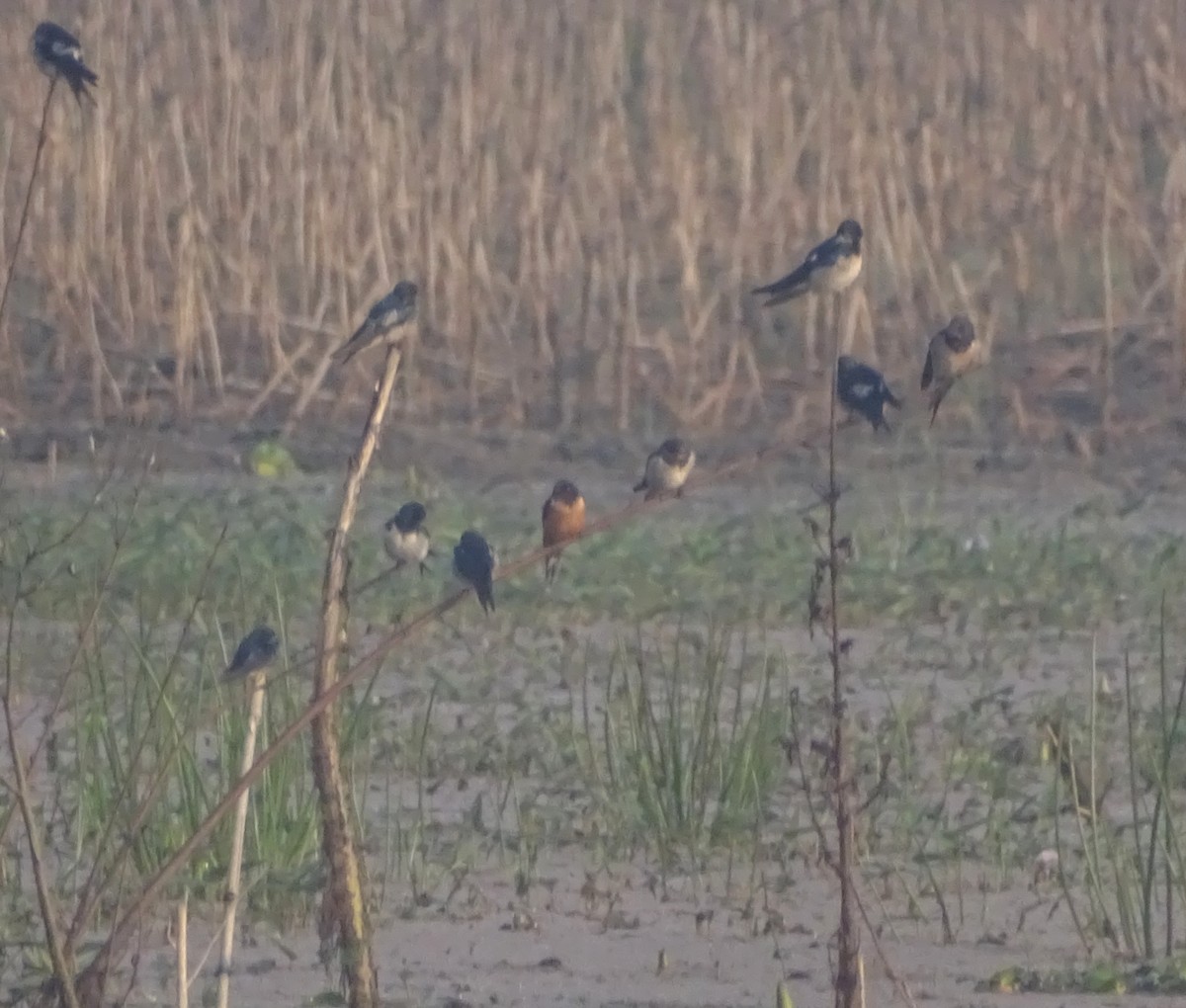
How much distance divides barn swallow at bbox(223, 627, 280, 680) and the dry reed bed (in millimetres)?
7408

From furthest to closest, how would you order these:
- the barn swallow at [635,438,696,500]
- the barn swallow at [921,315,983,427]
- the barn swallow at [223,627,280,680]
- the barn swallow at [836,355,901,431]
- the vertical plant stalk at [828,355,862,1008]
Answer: the barn swallow at [635,438,696,500]
the barn swallow at [836,355,901,431]
the barn swallow at [921,315,983,427]
the barn swallow at [223,627,280,680]
the vertical plant stalk at [828,355,862,1008]

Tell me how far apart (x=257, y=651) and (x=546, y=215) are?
8.86 m

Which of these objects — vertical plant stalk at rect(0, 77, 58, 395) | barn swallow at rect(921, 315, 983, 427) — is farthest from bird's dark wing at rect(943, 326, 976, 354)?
vertical plant stalk at rect(0, 77, 58, 395)

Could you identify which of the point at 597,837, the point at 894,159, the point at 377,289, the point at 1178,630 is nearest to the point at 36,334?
the point at 377,289

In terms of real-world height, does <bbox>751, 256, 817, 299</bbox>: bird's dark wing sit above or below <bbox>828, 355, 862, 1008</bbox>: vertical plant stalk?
above

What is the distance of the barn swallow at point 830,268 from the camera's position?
5.33 meters

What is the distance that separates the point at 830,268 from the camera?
17.9 feet

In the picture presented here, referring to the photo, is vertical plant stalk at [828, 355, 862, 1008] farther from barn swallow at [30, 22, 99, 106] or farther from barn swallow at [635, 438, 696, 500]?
barn swallow at [635, 438, 696, 500]

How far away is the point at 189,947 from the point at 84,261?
7.47 m

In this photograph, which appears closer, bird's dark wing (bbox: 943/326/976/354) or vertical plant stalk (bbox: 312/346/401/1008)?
vertical plant stalk (bbox: 312/346/401/1008)

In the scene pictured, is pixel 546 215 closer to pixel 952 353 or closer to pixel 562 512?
pixel 562 512

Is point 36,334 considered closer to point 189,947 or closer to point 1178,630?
point 1178,630

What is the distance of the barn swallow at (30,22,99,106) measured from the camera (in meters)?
4.54

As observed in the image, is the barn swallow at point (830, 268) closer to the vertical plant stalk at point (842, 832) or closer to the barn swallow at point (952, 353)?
the barn swallow at point (952, 353)
